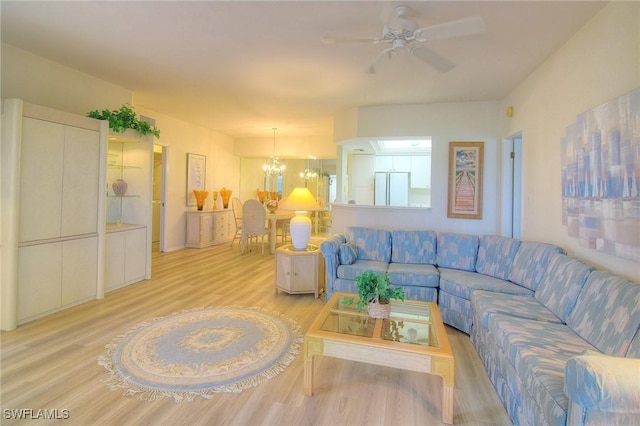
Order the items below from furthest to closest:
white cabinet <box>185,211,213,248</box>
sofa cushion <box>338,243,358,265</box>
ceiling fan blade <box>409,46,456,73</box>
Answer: white cabinet <box>185,211,213,248</box> < sofa cushion <box>338,243,358,265</box> < ceiling fan blade <box>409,46,456,73</box>

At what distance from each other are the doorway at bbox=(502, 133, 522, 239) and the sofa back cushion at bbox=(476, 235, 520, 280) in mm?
1036

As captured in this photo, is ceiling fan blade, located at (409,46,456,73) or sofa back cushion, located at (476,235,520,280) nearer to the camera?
ceiling fan blade, located at (409,46,456,73)

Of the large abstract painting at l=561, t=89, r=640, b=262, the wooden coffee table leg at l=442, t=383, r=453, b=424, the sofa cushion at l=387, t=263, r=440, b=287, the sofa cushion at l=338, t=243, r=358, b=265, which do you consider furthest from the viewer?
the sofa cushion at l=338, t=243, r=358, b=265

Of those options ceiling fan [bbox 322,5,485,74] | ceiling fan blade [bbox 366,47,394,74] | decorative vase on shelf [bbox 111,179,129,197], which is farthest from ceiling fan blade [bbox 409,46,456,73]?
decorative vase on shelf [bbox 111,179,129,197]

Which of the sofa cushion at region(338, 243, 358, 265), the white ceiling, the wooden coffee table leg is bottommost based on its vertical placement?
the wooden coffee table leg

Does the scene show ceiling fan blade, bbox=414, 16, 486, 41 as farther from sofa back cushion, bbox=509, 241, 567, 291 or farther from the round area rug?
the round area rug

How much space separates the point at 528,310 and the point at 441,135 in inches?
122

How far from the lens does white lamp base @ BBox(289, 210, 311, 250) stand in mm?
3924

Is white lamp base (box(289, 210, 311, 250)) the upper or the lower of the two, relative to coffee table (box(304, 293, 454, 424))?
upper

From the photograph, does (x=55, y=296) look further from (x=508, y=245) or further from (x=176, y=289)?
(x=508, y=245)

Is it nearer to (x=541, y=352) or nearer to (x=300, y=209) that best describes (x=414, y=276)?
(x=300, y=209)

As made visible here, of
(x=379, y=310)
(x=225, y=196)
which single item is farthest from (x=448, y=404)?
(x=225, y=196)

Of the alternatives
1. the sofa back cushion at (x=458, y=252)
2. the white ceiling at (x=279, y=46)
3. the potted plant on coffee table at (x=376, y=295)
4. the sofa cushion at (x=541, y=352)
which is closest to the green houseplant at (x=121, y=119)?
the white ceiling at (x=279, y=46)

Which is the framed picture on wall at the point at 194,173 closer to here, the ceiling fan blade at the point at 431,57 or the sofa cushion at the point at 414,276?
the sofa cushion at the point at 414,276
